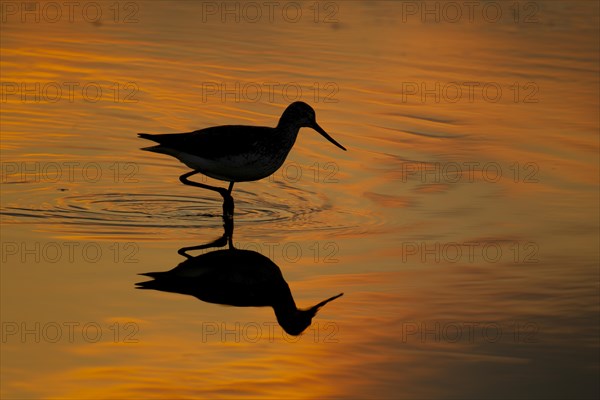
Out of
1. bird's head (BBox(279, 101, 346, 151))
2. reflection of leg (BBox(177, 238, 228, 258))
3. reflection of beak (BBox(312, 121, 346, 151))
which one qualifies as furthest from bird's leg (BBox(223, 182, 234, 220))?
reflection of beak (BBox(312, 121, 346, 151))

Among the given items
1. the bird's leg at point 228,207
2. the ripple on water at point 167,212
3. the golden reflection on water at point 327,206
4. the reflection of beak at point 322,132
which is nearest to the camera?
the golden reflection on water at point 327,206

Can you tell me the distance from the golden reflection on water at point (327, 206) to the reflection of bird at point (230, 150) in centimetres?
35

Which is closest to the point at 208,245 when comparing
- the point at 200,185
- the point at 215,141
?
the point at 215,141

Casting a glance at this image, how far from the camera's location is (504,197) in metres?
13.0

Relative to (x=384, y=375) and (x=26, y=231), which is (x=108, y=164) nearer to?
(x=26, y=231)

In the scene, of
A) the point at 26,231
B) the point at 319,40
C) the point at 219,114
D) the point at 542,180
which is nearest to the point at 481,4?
the point at 319,40

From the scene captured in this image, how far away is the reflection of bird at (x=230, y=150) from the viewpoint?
12891 mm

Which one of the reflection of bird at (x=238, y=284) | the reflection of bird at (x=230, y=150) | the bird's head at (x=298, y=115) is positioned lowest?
the reflection of bird at (x=238, y=284)

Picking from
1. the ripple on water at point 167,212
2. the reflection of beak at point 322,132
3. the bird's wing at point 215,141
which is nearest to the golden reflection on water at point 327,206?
the ripple on water at point 167,212

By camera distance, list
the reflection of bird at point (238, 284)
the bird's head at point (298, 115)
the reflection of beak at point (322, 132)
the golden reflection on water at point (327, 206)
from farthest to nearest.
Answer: the reflection of beak at point (322, 132) < the bird's head at point (298, 115) < the reflection of bird at point (238, 284) < the golden reflection on water at point (327, 206)

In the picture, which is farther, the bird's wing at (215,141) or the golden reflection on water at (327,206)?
the bird's wing at (215,141)

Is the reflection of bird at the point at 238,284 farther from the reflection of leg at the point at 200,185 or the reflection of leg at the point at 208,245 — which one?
the reflection of leg at the point at 200,185

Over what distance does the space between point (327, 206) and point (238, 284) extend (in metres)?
2.70

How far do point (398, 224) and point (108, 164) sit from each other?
356 cm
